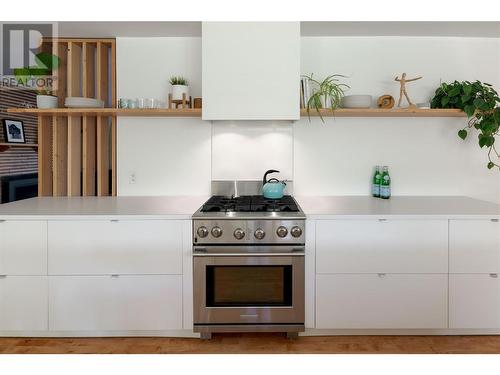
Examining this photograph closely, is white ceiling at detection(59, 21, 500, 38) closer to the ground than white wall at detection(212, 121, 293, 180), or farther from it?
farther from it

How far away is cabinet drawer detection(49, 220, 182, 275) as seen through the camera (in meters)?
2.32

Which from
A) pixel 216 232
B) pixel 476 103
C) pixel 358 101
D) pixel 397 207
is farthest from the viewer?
pixel 358 101

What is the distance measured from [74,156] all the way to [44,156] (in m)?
0.26

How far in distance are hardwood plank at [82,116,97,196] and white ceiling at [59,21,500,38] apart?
2.26ft

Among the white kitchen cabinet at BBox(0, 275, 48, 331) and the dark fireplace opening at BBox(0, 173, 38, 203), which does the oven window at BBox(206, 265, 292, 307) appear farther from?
the dark fireplace opening at BBox(0, 173, 38, 203)

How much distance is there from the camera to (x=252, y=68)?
2.61 metres

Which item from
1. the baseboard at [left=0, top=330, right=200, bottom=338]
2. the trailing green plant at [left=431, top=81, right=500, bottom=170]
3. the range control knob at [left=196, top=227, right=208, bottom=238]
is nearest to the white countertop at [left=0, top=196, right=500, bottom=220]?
the range control knob at [left=196, top=227, right=208, bottom=238]

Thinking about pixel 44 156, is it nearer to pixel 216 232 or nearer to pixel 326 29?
pixel 216 232

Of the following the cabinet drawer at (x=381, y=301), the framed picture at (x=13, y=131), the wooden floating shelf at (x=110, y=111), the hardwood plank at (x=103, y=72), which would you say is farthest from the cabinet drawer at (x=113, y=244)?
the framed picture at (x=13, y=131)

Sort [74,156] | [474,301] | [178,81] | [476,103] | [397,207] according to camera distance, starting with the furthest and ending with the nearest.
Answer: [74,156] < [178,81] < [476,103] < [397,207] < [474,301]

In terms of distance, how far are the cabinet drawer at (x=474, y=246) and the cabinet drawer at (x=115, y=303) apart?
175cm

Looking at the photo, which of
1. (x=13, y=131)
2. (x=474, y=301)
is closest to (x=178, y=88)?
(x=13, y=131)

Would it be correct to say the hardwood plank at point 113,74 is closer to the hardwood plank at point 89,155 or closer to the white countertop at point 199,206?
the hardwood plank at point 89,155

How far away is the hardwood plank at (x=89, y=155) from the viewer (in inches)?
121
